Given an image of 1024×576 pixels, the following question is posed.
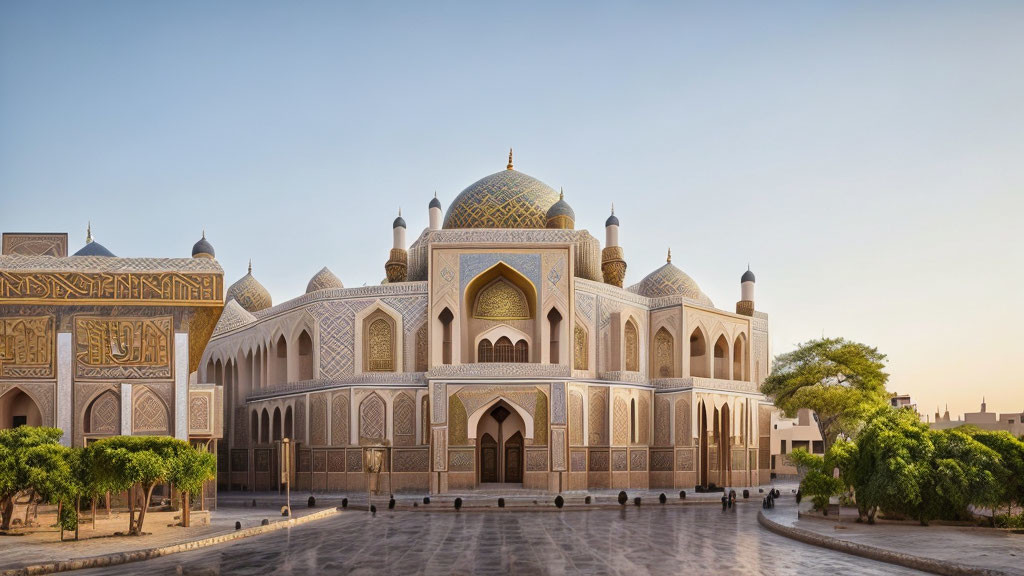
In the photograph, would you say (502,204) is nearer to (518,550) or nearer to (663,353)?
(663,353)

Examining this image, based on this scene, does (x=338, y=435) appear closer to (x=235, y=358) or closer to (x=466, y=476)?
(x=466, y=476)

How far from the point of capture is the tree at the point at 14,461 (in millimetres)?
17719

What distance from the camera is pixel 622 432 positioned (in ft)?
113

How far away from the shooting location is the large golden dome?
3906 cm

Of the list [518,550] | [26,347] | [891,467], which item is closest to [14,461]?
[26,347]

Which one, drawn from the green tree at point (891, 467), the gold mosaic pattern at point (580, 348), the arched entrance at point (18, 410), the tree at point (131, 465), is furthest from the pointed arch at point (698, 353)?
the arched entrance at point (18, 410)

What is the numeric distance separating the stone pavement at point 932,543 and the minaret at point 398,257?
23.6 meters

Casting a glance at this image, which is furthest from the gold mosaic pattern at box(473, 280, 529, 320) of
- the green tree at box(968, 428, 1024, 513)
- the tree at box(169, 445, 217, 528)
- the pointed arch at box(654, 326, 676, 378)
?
the green tree at box(968, 428, 1024, 513)

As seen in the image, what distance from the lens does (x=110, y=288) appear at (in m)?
23.0

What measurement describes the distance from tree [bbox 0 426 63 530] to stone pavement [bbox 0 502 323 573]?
96 centimetres

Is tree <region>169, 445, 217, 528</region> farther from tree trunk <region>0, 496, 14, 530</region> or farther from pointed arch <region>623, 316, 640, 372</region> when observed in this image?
pointed arch <region>623, 316, 640, 372</region>

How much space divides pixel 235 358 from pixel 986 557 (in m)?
34.9

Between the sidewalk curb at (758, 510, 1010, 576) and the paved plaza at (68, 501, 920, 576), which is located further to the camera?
the paved plaza at (68, 501, 920, 576)

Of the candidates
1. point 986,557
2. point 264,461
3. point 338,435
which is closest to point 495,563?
point 986,557
